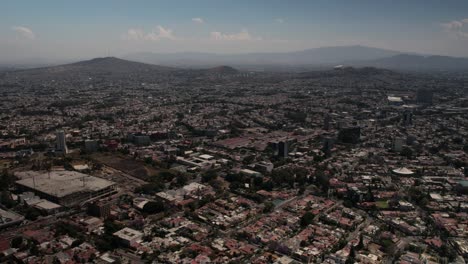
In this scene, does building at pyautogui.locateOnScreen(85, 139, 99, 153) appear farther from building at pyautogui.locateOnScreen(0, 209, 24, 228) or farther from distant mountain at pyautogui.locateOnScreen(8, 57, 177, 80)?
distant mountain at pyautogui.locateOnScreen(8, 57, 177, 80)

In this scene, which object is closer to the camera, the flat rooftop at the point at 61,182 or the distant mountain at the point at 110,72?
the flat rooftop at the point at 61,182

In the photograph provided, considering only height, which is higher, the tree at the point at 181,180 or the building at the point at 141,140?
the building at the point at 141,140

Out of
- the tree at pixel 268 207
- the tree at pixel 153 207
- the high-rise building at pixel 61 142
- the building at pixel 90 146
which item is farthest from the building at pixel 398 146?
the high-rise building at pixel 61 142

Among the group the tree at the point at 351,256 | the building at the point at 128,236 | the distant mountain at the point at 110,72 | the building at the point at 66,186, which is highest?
the distant mountain at the point at 110,72

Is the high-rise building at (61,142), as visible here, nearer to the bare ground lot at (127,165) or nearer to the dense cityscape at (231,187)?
the dense cityscape at (231,187)

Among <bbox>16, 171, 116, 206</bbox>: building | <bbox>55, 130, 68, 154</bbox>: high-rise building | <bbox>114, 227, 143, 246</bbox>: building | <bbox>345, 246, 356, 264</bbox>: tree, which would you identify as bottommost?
<bbox>345, 246, 356, 264</bbox>: tree

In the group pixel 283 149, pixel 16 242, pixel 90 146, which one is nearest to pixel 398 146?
pixel 283 149

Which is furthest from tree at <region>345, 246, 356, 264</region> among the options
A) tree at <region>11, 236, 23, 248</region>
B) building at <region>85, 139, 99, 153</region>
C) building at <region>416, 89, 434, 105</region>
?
building at <region>416, 89, 434, 105</region>
